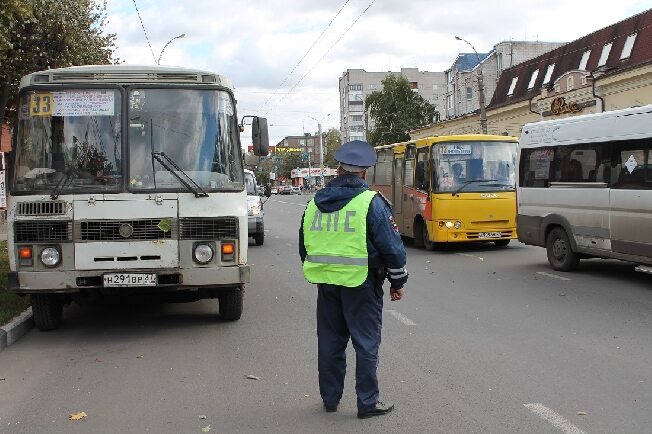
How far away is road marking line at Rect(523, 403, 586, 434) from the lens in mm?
4586

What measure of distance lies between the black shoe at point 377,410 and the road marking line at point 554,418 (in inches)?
38.9

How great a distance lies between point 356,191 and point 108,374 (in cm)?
294

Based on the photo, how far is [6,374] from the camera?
20.7ft

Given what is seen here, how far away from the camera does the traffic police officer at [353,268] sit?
480 centimetres

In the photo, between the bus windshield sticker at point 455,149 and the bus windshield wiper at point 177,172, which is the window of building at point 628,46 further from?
the bus windshield wiper at point 177,172

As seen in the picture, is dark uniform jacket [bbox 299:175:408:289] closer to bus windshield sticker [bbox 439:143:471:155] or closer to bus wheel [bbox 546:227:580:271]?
bus wheel [bbox 546:227:580:271]

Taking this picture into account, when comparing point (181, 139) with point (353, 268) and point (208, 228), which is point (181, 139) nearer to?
point (208, 228)

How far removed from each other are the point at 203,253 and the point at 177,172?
2.94 feet

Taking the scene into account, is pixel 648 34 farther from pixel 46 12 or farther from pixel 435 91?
pixel 435 91

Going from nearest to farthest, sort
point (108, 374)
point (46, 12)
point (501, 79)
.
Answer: point (108, 374) < point (46, 12) < point (501, 79)

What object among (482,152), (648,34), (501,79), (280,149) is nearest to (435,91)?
(280,149)

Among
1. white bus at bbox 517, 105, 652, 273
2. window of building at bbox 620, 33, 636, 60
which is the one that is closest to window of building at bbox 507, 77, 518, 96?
window of building at bbox 620, 33, 636, 60

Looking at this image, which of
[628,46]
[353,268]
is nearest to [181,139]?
[353,268]

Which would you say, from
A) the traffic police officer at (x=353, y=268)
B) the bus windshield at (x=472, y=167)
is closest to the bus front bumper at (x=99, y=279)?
the traffic police officer at (x=353, y=268)
